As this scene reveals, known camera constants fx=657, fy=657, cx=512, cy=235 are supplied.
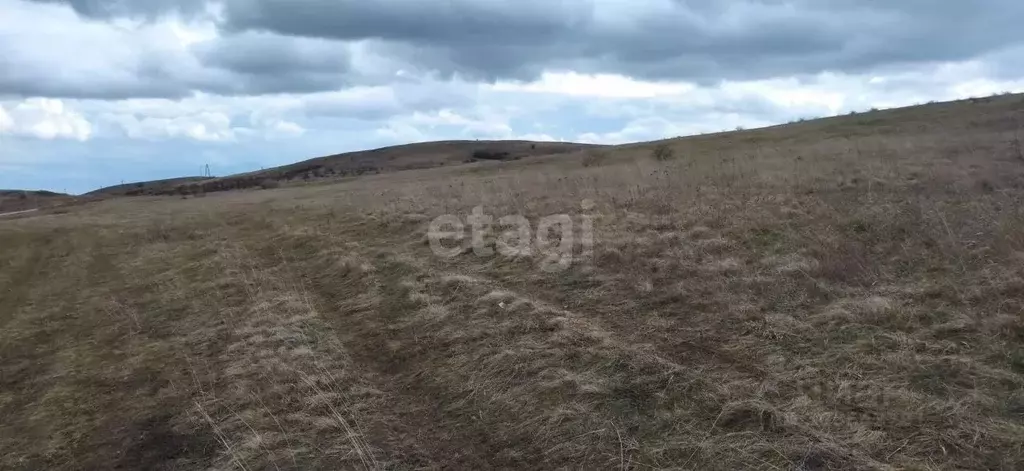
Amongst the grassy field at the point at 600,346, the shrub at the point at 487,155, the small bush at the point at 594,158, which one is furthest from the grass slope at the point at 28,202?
the grassy field at the point at 600,346

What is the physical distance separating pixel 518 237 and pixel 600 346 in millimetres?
5928

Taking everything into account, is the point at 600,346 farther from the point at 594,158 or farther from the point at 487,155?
the point at 487,155

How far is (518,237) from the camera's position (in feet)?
44.2

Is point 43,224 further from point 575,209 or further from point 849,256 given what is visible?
point 849,256

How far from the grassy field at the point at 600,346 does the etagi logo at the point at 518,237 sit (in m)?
0.19

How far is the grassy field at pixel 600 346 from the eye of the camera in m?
5.87

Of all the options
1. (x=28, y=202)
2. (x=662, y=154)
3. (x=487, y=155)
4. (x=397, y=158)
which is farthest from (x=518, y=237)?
(x=397, y=158)

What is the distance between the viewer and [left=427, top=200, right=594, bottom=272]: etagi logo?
464 inches

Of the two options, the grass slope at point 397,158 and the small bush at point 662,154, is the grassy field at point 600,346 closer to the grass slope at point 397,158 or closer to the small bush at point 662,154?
the small bush at point 662,154

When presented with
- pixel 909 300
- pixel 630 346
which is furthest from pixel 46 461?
pixel 909 300

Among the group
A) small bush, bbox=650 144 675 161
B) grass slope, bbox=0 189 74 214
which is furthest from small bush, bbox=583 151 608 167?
grass slope, bbox=0 189 74 214

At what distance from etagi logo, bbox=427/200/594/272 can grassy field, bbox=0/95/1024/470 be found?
7.5 inches

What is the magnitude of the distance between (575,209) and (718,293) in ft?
22.2

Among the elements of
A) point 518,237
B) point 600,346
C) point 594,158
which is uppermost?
point 594,158
